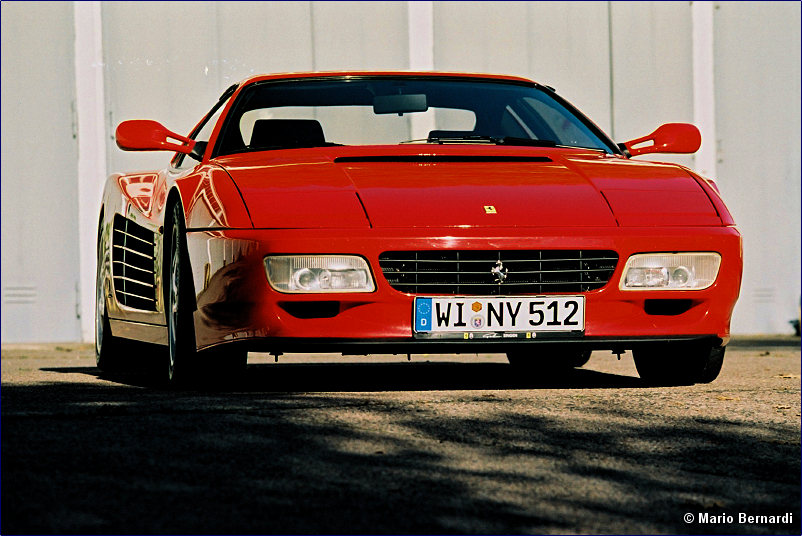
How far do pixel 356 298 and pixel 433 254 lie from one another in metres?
0.32

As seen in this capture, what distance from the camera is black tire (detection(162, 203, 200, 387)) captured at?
5.62 meters

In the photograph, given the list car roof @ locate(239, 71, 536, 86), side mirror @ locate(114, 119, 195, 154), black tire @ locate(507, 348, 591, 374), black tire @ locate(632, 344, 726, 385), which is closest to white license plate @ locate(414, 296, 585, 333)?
black tire @ locate(632, 344, 726, 385)

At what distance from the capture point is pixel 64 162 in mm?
12664

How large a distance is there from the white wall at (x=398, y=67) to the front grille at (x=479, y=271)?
7799 millimetres

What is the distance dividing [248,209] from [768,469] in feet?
6.96

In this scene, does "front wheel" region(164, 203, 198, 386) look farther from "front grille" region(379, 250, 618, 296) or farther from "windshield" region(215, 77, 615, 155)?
"front grille" region(379, 250, 618, 296)

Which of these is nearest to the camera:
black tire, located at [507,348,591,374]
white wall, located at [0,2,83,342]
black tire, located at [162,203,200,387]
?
black tire, located at [162,203,200,387]

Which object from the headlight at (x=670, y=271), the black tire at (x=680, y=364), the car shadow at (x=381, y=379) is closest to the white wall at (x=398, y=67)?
the car shadow at (x=381, y=379)

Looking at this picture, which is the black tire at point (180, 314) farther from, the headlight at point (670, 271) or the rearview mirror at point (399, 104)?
the headlight at point (670, 271)

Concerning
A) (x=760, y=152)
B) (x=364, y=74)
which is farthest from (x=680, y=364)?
(x=760, y=152)

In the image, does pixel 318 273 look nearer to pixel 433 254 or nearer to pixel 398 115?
pixel 433 254

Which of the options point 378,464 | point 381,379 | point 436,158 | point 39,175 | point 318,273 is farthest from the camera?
point 39,175

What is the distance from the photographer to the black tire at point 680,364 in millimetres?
5910

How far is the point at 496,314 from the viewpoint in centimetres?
530
